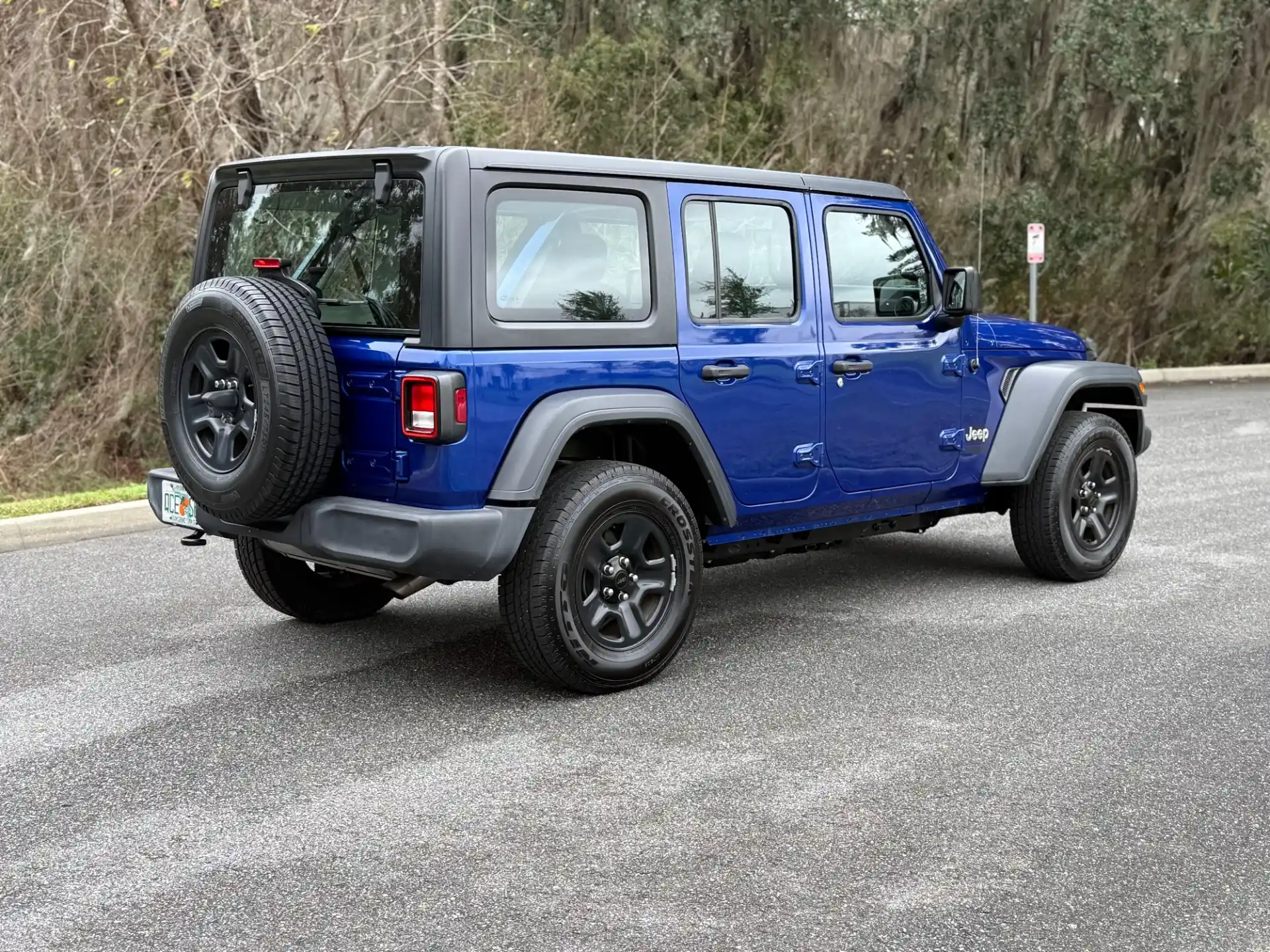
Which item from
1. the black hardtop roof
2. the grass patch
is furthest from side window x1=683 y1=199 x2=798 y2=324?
the grass patch

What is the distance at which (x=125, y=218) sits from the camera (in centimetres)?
1269

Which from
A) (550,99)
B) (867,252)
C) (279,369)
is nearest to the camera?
(279,369)

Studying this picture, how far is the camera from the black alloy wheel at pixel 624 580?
16.7 feet

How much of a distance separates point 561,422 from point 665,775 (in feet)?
4.10

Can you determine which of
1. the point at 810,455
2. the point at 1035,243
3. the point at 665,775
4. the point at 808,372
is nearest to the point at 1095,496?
the point at 810,455

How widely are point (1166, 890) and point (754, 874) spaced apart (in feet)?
3.32

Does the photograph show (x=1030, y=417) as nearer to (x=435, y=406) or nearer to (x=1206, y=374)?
(x=435, y=406)

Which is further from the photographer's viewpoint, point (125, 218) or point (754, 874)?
point (125, 218)

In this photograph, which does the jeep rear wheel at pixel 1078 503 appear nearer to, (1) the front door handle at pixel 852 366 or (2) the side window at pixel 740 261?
(1) the front door handle at pixel 852 366

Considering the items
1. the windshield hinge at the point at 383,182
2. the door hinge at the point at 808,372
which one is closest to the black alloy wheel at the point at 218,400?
the windshield hinge at the point at 383,182

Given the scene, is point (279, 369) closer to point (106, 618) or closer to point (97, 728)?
point (97, 728)

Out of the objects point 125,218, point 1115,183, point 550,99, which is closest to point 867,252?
point 125,218

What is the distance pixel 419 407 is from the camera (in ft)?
15.4

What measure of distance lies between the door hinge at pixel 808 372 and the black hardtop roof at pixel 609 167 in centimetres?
72
